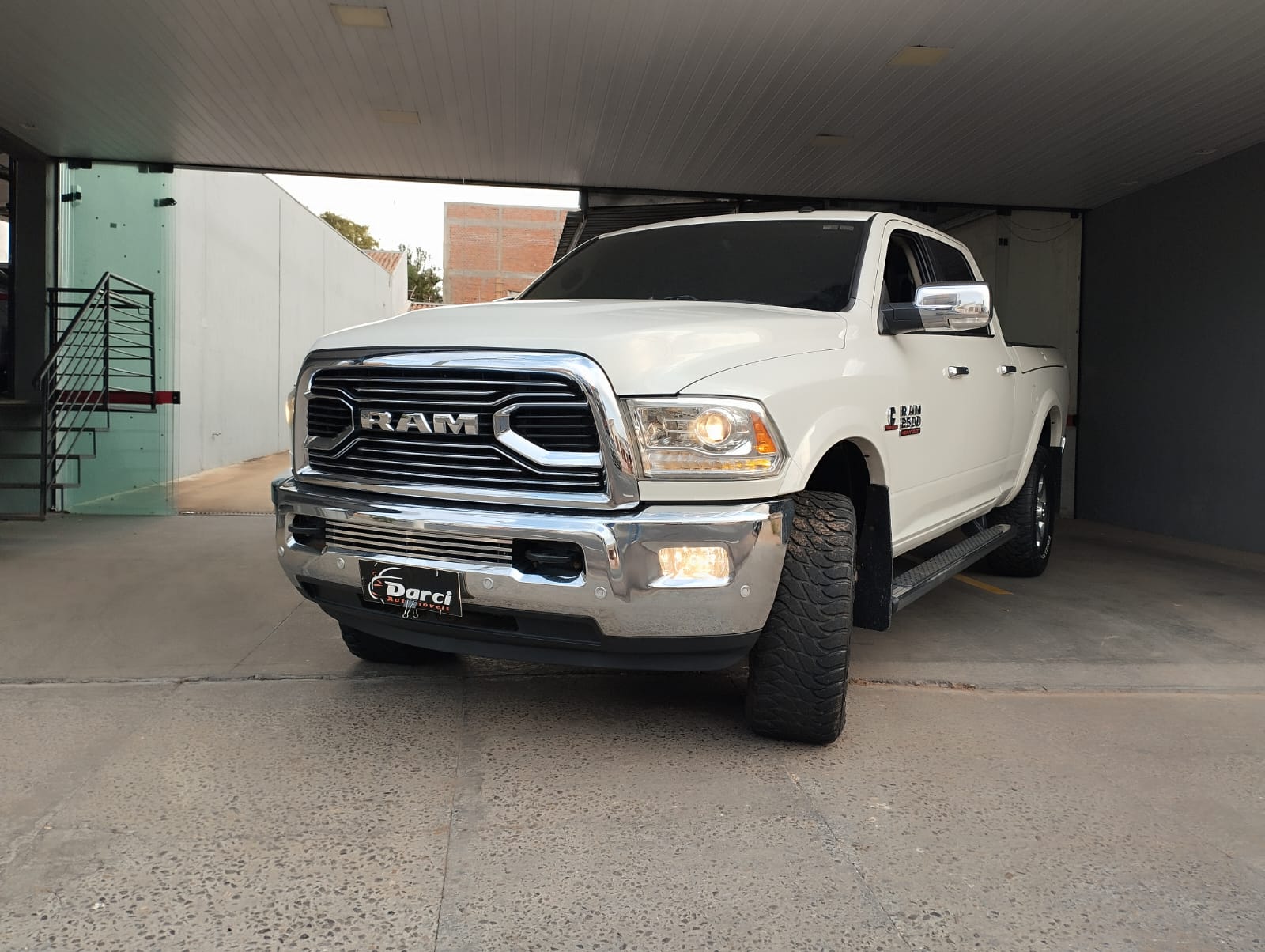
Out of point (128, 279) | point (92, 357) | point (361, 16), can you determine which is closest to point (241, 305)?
point (128, 279)

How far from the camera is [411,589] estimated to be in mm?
3023

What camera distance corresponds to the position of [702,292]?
4027 mm

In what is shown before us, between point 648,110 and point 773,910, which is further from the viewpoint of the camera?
point 648,110

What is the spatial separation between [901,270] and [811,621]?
2.10m

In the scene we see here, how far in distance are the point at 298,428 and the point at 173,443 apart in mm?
7709

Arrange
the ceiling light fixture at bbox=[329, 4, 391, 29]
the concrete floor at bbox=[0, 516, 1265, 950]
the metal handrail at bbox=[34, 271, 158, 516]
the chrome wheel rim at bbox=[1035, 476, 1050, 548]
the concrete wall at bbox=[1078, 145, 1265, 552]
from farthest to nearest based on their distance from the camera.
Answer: the metal handrail at bbox=[34, 271, 158, 516]
the concrete wall at bbox=[1078, 145, 1265, 552]
the chrome wheel rim at bbox=[1035, 476, 1050, 548]
the ceiling light fixture at bbox=[329, 4, 391, 29]
the concrete floor at bbox=[0, 516, 1265, 950]

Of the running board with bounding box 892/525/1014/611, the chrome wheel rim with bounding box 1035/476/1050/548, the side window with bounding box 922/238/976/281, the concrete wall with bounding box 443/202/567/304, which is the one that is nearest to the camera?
the running board with bounding box 892/525/1014/611

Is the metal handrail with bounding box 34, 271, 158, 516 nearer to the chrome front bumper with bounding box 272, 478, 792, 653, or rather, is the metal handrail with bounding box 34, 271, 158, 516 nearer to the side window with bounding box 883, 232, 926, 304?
the chrome front bumper with bounding box 272, 478, 792, 653

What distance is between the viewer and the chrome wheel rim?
21.3 ft

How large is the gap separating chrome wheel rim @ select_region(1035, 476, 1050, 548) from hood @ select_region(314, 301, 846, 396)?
3633mm

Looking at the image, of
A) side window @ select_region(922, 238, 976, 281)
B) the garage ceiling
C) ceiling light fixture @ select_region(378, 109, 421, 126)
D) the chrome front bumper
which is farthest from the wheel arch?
ceiling light fixture @ select_region(378, 109, 421, 126)

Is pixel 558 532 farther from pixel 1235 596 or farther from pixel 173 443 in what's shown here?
pixel 173 443

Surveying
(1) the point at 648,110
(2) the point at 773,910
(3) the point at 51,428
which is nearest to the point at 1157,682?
(2) the point at 773,910

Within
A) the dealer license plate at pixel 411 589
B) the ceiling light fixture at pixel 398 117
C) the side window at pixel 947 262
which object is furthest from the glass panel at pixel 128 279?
the side window at pixel 947 262
